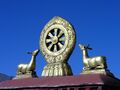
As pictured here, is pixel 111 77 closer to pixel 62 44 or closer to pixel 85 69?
pixel 85 69

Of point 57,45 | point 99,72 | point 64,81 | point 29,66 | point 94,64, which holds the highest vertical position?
point 57,45

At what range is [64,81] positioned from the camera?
33.2 metres

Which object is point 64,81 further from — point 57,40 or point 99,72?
point 57,40

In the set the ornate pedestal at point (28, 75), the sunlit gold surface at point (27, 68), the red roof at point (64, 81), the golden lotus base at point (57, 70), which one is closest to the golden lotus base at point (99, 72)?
the red roof at point (64, 81)

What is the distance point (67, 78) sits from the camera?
33.7 metres

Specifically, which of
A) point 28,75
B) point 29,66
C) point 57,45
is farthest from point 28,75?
point 57,45

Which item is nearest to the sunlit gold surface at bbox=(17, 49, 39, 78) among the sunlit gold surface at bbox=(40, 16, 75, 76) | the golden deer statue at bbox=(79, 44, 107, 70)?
the sunlit gold surface at bbox=(40, 16, 75, 76)

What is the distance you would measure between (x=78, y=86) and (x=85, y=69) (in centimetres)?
258

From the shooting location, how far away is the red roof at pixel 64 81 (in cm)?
3160

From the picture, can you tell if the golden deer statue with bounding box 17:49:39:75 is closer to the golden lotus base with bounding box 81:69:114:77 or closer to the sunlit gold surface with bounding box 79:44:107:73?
the sunlit gold surface with bounding box 79:44:107:73

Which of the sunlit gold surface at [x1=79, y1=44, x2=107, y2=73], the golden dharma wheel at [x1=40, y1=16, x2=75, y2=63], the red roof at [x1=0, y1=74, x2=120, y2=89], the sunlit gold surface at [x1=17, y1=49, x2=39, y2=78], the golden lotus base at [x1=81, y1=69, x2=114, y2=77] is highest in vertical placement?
the golden dharma wheel at [x1=40, y1=16, x2=75, y2=63]

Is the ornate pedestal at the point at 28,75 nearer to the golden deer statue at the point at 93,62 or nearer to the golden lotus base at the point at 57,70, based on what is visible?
the golden lotus base at the point at 57,70

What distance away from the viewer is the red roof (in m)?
31.6

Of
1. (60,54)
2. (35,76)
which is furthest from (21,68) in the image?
(60,54)
